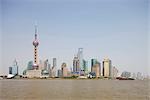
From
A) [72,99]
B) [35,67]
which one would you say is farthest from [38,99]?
[35,67]

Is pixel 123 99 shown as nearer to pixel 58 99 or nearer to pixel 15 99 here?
pixel 58 99

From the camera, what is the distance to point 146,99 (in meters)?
10.3

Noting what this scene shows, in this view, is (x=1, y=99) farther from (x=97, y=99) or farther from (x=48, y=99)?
(x=97, y=99)

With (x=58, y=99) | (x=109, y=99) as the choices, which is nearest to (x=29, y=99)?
(x=58, y=99)

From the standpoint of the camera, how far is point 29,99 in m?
10.1

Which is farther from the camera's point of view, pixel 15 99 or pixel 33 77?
pixel 33 77

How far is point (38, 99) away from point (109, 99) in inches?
96.6

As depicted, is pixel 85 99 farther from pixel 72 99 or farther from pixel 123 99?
pixel 123 99

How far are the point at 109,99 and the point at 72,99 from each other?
4.22 ft

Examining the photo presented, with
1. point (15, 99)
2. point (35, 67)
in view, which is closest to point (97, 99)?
point (15, 99)

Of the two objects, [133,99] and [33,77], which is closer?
[133,99]

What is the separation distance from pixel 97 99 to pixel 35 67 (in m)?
32.3

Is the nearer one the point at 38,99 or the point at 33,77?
the point at 38,99

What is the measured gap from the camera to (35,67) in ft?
136
